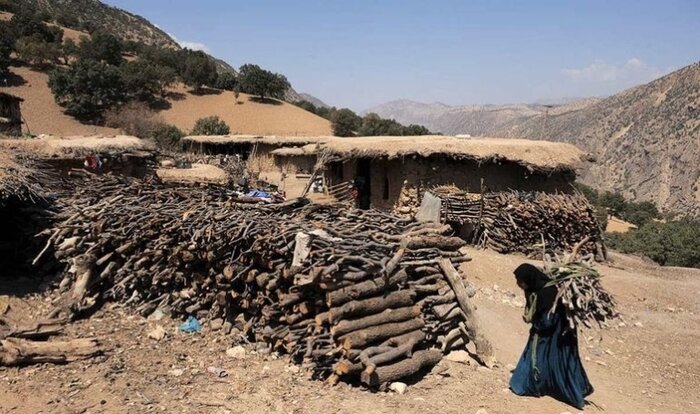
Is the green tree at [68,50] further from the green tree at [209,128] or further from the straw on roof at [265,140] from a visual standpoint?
the straw on roof at [265,140]

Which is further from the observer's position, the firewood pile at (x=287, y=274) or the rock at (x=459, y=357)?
the rock at (x=459, y=357)

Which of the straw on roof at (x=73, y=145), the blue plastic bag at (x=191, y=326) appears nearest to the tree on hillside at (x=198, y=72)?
the straw on roof at (x=73, y=145)

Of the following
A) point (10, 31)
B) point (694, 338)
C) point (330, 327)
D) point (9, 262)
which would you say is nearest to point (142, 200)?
point (9, 262)

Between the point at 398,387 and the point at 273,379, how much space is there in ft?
4.36

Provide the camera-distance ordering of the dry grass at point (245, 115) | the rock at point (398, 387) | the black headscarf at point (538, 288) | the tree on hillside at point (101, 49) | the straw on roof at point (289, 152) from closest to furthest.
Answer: the black headscarf at point (538, 288) < the rock at point (398, 387) < the straw on roof at point (289, 152) < the dry grass at point (245, 115) < the tree on hillside at point (101, 49)

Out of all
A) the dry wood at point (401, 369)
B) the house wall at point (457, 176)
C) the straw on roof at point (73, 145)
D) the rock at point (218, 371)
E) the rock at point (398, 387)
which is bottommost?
the rock at point (218, 371)

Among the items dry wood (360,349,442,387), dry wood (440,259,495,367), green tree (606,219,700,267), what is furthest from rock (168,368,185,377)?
green tree (606,219,700,267)

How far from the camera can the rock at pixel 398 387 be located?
17.2 ft

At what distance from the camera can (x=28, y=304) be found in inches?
313

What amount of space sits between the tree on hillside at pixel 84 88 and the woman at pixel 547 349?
40569mm

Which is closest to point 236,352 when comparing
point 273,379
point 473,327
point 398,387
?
point 273,379

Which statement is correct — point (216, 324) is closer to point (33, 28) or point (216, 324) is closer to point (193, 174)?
point (193, 174)

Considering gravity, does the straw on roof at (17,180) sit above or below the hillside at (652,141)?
below

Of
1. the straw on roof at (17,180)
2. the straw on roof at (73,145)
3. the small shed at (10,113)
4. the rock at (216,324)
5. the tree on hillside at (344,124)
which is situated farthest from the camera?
the tree on hillside at (344,124)
